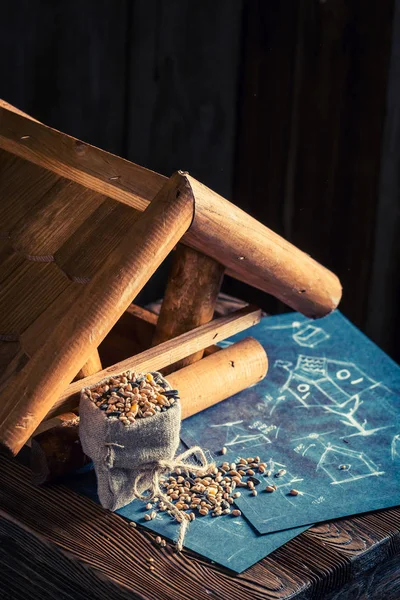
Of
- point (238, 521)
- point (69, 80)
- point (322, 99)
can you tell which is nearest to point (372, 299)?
point (322, 99)

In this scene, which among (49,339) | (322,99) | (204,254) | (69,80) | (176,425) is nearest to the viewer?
(49,339)

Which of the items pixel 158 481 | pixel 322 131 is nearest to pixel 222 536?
pixel 158 481

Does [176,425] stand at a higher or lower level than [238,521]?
higher

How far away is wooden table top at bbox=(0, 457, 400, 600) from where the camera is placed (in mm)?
1811

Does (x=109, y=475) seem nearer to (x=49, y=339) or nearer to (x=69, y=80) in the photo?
(x=49, y=339)

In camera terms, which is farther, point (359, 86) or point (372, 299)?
point (372, 299)

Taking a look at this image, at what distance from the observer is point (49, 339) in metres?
1.86

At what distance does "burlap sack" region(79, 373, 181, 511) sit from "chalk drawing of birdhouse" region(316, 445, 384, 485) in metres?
0.45

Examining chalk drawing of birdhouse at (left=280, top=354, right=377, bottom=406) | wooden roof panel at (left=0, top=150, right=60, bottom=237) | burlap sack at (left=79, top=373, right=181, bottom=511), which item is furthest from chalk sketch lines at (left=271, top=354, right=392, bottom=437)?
wooden roof panel at (left=0, top=150, right=60, bottom=237)

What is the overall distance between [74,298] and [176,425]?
351 millimetres

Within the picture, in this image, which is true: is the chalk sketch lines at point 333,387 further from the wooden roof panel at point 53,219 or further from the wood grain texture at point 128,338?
the wooden roof panel at point 53,219

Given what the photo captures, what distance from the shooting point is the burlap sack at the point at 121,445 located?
75.4 inches

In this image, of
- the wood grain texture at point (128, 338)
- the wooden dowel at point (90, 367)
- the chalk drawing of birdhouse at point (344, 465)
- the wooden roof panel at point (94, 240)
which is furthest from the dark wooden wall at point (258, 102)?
the chalk drawing of birdhouse at point (344, 465)

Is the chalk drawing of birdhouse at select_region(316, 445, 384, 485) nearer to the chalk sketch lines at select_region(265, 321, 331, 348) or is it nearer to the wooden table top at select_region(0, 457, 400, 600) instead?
the wooden table top at select_region(0, 457, 400, 600)
